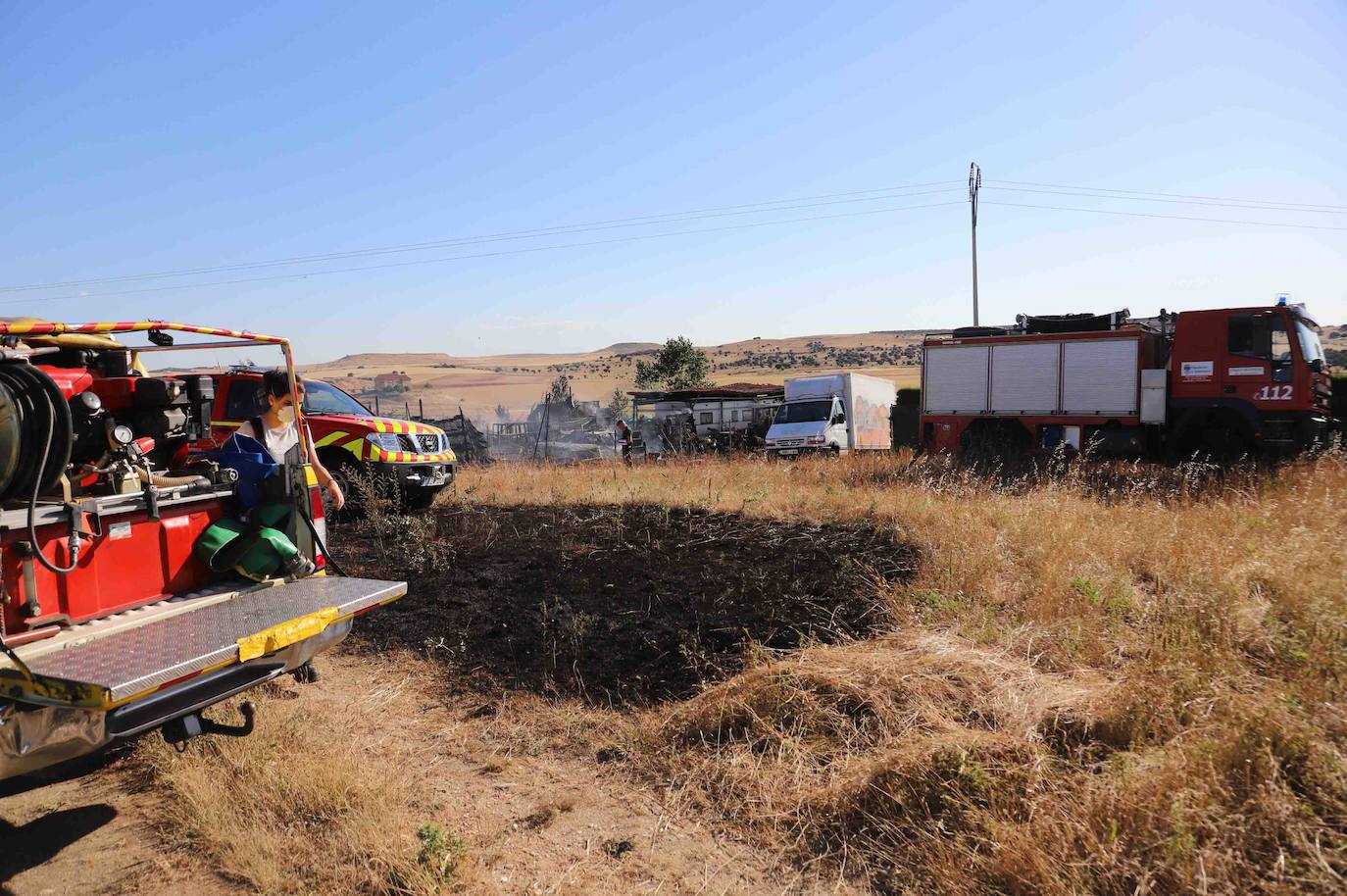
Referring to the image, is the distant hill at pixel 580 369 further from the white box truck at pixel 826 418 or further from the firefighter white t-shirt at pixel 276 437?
the firefighter white t-shirt at pixel 276 437

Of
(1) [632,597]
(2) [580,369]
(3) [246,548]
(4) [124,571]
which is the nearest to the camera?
(4) [124,571]

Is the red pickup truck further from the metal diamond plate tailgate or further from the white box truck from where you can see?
the white box truck

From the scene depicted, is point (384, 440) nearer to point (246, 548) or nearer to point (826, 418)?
point (246, 548)

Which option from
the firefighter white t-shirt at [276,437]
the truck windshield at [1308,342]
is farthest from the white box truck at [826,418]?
the firefighter white t-shirt at [276,437]

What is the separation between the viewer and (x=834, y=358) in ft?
295

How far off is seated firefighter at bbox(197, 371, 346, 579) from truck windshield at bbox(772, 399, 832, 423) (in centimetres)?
1754

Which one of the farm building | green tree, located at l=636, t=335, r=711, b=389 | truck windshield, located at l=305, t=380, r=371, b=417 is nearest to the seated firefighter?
truck windshield, located at l=305, t=380, r=371, b=417

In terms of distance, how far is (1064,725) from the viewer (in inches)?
142

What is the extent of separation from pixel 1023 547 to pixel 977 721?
3025mm

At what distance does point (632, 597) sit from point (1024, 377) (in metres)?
13.0

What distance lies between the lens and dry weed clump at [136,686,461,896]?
317 centimetres

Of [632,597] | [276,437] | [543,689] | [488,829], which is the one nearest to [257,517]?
[276,437]

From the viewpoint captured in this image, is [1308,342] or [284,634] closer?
[284,634]

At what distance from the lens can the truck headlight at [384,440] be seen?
9.70m
